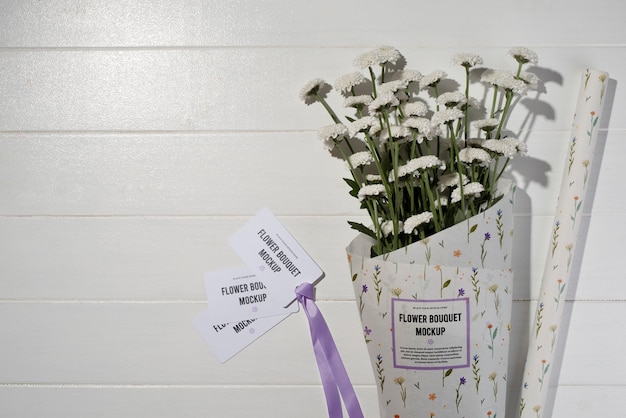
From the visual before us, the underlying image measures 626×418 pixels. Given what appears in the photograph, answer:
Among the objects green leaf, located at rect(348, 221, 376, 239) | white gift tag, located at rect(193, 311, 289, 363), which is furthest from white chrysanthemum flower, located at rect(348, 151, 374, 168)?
white gift tag, located at rect(193, 311, 289, 363)

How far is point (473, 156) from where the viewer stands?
947 millimetres

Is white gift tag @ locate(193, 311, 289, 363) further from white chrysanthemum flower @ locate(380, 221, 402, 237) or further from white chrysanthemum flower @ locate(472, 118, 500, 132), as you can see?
white chrysanthemum flower @ locate(472, 118, 500, 132)

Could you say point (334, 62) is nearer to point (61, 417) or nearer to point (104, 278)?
point (104, 278)

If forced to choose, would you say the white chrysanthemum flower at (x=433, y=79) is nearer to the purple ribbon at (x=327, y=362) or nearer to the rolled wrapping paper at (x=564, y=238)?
the rolled wrapping paper at (x=564, y=238)

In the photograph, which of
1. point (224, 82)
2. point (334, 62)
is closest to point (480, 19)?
point (334, 62)

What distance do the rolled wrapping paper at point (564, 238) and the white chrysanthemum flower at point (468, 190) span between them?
0.66 ft

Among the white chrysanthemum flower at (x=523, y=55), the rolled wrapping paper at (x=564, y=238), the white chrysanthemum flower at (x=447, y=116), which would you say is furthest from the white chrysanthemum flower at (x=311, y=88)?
the rolled wrapping paper at (x=564, y=238)

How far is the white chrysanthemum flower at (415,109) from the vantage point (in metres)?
0.98

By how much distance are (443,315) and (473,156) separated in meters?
0.26

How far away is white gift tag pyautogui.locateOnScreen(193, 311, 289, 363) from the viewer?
1.12m

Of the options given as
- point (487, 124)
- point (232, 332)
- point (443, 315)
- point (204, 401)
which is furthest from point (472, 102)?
point (204, 401)

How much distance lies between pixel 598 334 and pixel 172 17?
99cm

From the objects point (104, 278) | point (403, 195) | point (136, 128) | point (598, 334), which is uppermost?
point (136, 128)

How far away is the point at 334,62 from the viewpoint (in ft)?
3.58
